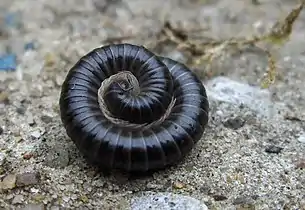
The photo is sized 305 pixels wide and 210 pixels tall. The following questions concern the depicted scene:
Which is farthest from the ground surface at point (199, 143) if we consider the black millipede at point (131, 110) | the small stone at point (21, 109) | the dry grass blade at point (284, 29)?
the black millipede at point (131, 110)

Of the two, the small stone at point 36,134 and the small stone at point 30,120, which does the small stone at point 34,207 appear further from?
the small stone at point 30,120

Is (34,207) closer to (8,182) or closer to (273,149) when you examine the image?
(8,182)

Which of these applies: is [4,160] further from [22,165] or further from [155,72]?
[155,72]

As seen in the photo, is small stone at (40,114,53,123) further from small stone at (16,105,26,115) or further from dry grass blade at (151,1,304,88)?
dry grass blade at (151,1,304,88)

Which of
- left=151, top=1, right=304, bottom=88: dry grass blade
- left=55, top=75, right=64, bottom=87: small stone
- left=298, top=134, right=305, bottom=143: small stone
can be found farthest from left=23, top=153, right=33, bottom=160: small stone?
left=298, top=134, right=305, bottom=143: small stone

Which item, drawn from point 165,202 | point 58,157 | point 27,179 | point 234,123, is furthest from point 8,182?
point 234,123

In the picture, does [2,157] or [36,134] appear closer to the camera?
[2,157]
